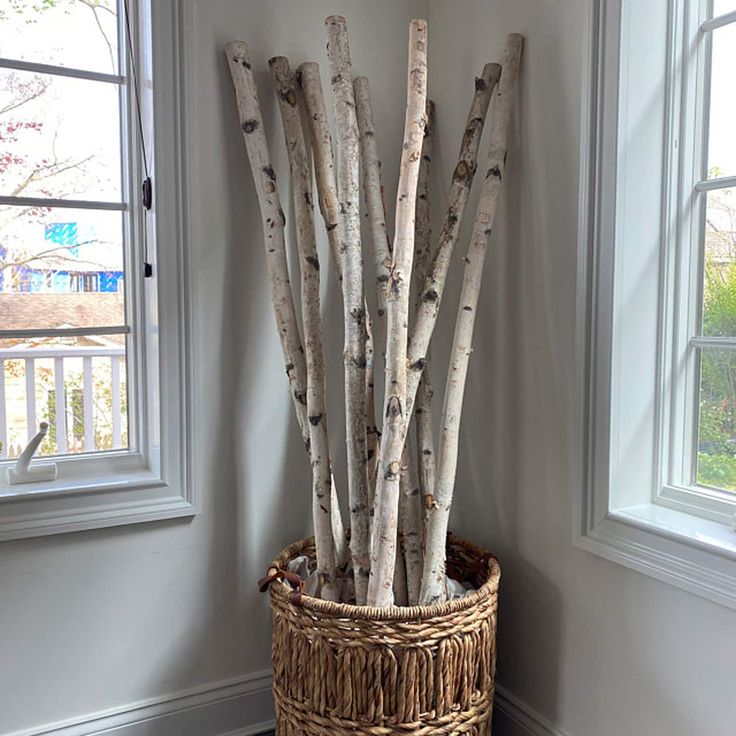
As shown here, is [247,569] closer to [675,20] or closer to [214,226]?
[214,226]

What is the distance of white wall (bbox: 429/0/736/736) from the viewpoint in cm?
133

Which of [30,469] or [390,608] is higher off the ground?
[30,469]

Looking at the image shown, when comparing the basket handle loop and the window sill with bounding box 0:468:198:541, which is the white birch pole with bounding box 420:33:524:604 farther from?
the window sill with bounding box 0:468:198:541

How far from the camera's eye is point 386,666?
1.33 m

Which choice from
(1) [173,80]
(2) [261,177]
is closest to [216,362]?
(2) [261,177]

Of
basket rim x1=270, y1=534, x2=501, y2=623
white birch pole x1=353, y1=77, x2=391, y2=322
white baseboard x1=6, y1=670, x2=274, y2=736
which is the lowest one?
white baseboard x1=6, y1=670, x2=274, y2=736

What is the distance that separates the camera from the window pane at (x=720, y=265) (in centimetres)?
134

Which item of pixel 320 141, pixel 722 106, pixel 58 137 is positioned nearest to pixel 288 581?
pixel 320 141

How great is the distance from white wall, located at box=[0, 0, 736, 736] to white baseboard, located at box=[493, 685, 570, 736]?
0.02 metres

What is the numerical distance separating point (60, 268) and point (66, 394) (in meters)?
0.32

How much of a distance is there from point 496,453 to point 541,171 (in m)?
0.67

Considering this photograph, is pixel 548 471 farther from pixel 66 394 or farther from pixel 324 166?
pixel 66 394

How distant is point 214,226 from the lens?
5.55ft

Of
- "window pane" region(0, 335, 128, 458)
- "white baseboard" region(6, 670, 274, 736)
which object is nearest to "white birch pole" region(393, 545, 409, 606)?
"white baseboard" region(6, 670, 274, 736)
